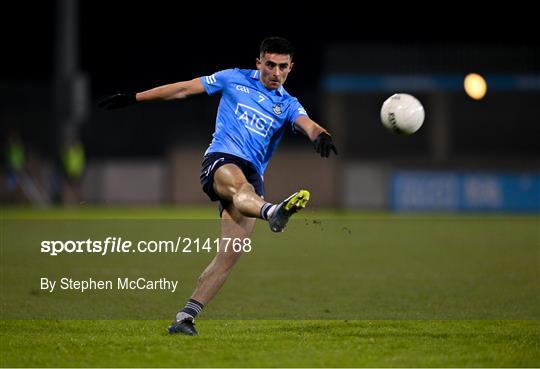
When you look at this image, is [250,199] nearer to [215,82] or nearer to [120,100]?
[215,82]

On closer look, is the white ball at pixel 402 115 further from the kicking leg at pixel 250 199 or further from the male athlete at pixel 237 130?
the kicking leg at pixel 250 199

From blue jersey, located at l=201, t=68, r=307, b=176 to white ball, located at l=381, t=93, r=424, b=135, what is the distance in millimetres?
709

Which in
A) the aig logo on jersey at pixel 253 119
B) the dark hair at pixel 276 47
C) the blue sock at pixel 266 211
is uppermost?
the dark hair at pixel 276 47

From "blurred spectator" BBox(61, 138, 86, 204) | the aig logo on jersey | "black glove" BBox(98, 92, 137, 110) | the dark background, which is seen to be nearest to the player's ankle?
the aig logo on jersey

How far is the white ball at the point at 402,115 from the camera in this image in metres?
7.66

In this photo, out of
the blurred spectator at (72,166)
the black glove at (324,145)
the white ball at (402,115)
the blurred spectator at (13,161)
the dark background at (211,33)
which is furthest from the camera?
the dark background at (211,33)

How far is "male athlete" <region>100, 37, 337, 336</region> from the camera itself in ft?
23.6

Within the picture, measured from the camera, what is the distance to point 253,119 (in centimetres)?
741

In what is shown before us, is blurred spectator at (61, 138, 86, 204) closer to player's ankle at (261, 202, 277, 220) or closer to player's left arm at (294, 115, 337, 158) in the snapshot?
player's left arm at (294, 115, 337, 158)

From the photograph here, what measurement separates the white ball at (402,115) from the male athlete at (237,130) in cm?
69

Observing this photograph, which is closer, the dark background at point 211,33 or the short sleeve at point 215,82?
the short sleeve at point 215,82

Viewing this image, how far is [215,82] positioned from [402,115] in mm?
1426

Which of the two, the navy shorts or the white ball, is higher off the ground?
the white ball

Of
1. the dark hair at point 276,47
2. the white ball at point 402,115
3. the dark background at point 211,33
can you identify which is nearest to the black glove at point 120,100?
the dark hair at point 276,47
